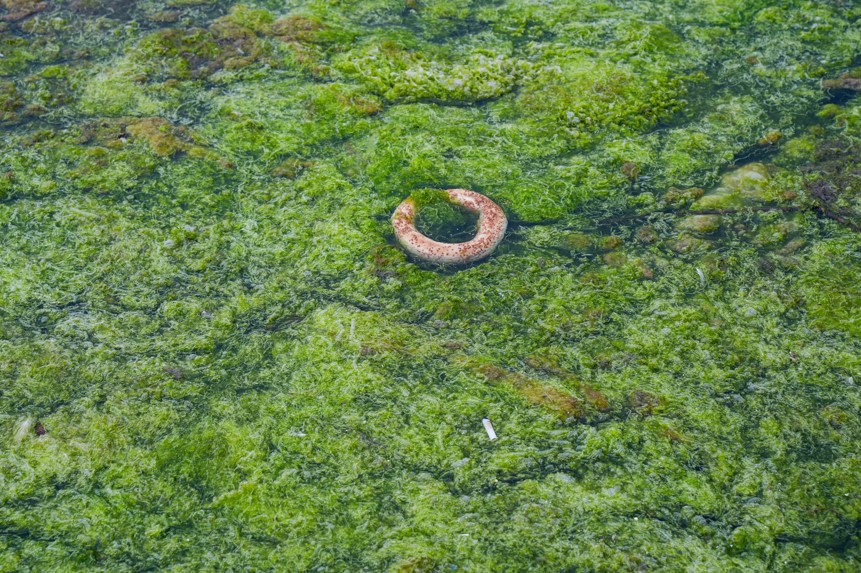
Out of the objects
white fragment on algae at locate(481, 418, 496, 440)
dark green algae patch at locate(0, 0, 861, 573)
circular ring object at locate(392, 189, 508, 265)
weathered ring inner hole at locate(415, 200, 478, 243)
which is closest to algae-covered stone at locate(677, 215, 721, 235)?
dark green algae patch at locate(0, 0, 861, 573)

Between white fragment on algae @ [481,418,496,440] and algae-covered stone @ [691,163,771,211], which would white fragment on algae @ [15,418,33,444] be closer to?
white fragment on algae @ [481,418,496,440]

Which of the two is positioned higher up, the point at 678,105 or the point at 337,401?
the point at 678,105

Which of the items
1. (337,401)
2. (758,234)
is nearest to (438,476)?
(337,401)

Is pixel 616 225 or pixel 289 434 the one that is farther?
pixel 616 225

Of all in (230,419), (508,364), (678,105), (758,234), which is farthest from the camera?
(678,105)

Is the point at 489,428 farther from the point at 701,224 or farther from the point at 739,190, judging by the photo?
the point at 739,190

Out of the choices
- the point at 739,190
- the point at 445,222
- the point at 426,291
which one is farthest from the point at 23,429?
the point at 739,190

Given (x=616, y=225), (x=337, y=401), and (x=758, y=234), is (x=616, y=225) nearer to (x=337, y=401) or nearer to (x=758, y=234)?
(x=758, y=234)
